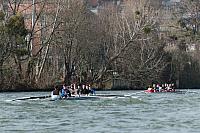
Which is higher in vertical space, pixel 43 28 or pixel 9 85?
pixel 43 28

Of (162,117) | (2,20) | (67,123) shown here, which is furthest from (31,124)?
(2,20)

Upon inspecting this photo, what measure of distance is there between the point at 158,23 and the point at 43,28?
18267mm

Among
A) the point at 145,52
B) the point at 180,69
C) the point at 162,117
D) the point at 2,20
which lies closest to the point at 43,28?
the point at 2,20

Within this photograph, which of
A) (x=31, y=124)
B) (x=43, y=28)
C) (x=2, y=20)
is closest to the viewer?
(x=31, y=124)

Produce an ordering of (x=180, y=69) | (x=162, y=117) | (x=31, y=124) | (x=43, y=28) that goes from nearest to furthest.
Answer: (x=31, y=124) < (x=162, y=117) < (x=43, y=28) < (x=180, y=69)

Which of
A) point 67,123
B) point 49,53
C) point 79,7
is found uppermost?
point 79,7

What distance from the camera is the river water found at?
90.7 feet

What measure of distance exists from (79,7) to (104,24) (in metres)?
7.51

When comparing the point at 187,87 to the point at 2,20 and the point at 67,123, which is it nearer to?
the point at 2,20

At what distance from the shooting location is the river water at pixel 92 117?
2766 centimetres

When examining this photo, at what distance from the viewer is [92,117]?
32719 mm

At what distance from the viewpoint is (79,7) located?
66.4 m

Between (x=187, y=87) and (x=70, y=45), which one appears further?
(x=187, y=87)

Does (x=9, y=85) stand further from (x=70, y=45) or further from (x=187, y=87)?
A: (x=187, y=87)
